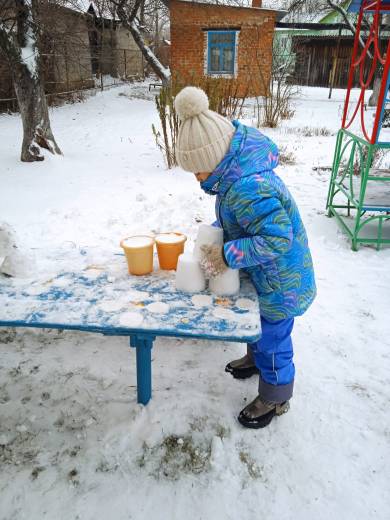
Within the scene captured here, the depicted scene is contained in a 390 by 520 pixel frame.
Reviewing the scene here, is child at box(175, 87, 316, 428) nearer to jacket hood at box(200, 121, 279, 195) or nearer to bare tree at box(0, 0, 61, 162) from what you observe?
jacket hood at box(200, 121, 279, 195)

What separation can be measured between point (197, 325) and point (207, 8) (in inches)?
591

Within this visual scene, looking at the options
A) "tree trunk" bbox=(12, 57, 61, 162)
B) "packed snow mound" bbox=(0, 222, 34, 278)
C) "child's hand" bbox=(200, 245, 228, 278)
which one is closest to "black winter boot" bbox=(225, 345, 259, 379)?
"child's hand" bbox=(200, 245, 228, 278)

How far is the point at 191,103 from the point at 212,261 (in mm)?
602

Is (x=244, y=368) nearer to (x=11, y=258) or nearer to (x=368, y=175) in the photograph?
(x=11, y=258)

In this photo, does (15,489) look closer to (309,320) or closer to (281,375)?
(281,375)

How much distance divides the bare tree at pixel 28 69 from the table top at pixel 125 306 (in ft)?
16.7

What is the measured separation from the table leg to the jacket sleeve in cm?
57

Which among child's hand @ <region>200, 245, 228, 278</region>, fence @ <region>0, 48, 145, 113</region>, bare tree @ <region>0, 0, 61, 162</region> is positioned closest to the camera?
child's hand @ <region>200, 245, 228, 278</region>

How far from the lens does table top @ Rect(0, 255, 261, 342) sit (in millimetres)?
1397

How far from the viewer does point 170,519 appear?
1.48 m

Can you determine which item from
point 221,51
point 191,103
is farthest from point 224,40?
point 191,103

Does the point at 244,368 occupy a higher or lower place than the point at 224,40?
lower

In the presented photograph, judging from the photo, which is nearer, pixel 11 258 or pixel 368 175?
pixel 11 258

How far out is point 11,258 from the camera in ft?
5.72
